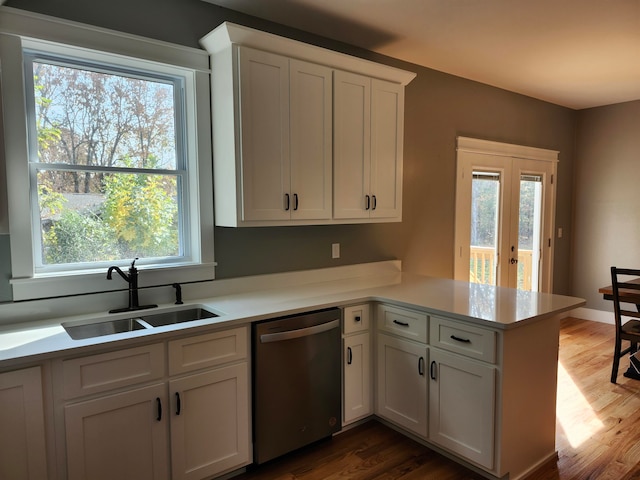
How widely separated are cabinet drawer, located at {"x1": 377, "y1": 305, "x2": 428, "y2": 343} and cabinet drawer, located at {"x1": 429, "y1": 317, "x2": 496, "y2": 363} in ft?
0.20

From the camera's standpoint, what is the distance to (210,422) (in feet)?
6.99

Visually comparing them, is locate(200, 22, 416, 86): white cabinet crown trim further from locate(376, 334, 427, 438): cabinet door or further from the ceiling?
locate(376, 334, 427, 438): cabinet door

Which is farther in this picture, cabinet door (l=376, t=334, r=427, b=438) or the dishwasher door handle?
cabinet door (l=376, t=334, r=427, b=438)

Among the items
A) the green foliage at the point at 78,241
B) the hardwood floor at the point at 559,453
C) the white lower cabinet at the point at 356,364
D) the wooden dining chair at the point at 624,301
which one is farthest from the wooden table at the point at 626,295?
the green foliage at the point at 78,241

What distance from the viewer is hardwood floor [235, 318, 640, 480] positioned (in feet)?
7.72

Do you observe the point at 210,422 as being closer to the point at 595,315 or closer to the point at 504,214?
the point at 504,214

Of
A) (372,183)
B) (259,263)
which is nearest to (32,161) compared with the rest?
(259,263)

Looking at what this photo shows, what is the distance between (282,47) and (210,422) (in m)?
2.08

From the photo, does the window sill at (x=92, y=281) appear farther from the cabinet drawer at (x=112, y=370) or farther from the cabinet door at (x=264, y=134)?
the cabinet drawer at (x=112, y=370)

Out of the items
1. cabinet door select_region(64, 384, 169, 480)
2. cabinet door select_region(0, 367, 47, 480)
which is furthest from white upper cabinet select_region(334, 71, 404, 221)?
cabinet door select_region(0, 367, 47, 480)

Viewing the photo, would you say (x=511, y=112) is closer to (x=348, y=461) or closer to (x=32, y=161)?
(x=348, y=461)

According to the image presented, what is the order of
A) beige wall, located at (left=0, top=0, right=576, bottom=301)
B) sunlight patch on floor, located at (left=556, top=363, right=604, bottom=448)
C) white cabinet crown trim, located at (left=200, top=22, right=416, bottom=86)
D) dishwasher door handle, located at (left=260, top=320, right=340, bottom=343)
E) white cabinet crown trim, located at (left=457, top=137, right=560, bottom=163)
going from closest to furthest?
dishwasher door handle, located at (left=260, top=320, right=340, bottom=343) < white cabinet crown trim, located at (left=200, top=22, right=416, bottom=86) < beige wall, located at (left=0, top=0, right=576, bottom=301) < sunlight patch on floor, located at (left=556, top=363, right=604, bottom=448) < white cabinet crown trim, located at (left=457, top=137, right=560, bottom=163)

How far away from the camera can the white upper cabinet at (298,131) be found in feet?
8.07

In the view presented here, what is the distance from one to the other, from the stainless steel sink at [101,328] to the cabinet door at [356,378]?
1.20m
